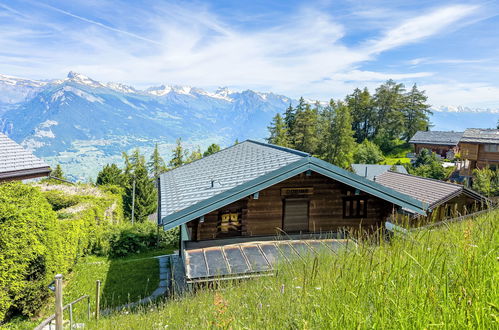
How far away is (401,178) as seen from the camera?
19422mm

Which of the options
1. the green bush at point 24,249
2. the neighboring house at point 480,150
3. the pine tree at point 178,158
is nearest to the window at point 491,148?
the neighboring house at point 480,150

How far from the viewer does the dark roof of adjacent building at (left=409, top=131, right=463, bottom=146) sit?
6148cm

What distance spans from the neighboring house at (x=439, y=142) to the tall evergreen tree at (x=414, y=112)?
744 centimetres

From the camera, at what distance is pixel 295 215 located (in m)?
12.5

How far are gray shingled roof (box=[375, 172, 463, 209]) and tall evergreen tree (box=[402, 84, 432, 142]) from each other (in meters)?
61.2

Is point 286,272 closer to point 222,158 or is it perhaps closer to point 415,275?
point 415,275

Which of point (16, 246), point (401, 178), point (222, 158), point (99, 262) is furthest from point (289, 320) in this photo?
point (401, 178)

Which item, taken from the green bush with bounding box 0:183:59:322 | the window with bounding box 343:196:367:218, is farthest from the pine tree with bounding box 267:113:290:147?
the green bush with bounding box 0:183:59:322

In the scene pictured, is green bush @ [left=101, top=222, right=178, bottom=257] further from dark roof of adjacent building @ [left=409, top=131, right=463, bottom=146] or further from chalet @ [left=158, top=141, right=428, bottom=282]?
dark roof of adjacent building @ [left=409, top=131, right=463, bottom=146]

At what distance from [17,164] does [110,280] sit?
263 inches

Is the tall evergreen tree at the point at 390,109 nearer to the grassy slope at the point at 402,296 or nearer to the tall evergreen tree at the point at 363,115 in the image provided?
the tall evergreen tree at the point at 363,115

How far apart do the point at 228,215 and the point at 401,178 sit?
1282 cm

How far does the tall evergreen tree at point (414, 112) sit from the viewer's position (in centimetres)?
7338

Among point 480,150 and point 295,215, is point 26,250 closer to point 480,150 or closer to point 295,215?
point 295,215
